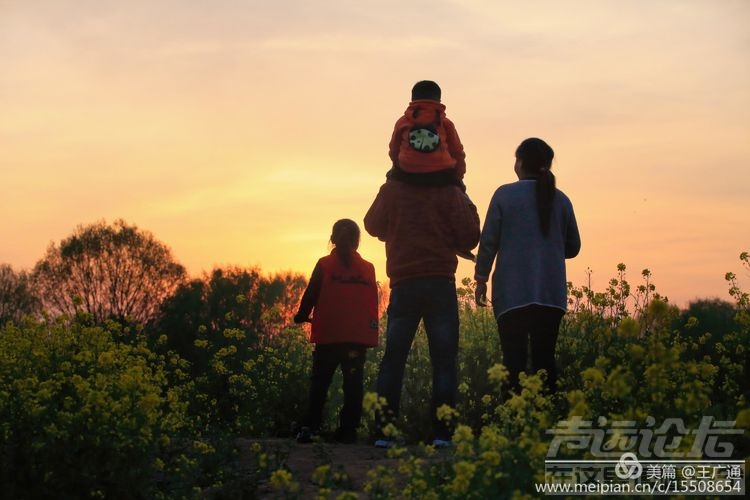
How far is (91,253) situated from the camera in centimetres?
4606

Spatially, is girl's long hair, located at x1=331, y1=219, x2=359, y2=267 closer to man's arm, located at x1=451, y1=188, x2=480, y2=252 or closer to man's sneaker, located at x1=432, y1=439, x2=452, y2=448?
man's arm, located at x1=451, y1=188, x2=480, y2=252

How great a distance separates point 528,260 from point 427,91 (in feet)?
4.93

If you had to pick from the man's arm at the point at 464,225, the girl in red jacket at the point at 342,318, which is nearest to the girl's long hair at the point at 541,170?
the man's arm at the point at 464,225

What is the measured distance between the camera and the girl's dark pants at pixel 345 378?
8.09 metres

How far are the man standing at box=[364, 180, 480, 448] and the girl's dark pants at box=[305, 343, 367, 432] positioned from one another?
2.75 feet

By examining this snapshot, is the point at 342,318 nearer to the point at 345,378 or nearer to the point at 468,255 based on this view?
the point at 345,378

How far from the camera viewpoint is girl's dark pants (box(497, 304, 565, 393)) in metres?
6.61

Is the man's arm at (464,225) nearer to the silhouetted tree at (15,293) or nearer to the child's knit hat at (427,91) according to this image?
the child's knit hat at (427,91)

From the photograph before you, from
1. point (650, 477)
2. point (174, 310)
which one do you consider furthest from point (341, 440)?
point (174, 310)

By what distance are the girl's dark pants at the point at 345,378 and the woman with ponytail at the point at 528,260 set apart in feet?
5.62

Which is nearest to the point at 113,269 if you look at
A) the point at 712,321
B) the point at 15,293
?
the point at 15,293

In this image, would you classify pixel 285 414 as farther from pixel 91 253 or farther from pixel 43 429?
pixel 91 253

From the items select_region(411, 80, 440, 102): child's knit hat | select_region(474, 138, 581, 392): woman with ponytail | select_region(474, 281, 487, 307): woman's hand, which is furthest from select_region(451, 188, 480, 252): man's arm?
select_region(411, 80, 440, 102): child's knit hat

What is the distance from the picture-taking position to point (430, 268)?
23.3 feet
